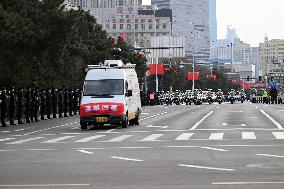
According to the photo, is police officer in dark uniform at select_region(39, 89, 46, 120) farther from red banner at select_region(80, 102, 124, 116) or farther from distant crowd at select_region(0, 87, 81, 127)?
red banner at select_region(80, 102, 124, 116)

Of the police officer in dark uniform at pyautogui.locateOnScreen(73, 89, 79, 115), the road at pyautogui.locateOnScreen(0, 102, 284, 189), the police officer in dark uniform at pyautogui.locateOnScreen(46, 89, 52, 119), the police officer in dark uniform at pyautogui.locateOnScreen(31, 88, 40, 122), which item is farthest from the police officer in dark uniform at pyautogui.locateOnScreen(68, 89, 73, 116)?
the road at pyautogui.locateOnScreen(0, 102, 284, 189)

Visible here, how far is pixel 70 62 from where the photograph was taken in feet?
194

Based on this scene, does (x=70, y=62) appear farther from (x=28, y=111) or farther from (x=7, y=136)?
(x=7, y=136)

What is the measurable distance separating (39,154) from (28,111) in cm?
2212

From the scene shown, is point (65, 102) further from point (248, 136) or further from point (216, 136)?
point (248, 136)

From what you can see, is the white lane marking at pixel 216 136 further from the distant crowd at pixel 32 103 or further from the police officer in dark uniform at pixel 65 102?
the police officer in dark uniform at pixel 65 102

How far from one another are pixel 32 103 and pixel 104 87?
8.51 meters

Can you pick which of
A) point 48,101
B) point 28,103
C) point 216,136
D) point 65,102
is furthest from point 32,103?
point 216,136

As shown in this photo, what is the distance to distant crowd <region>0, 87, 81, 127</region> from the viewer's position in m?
37.2

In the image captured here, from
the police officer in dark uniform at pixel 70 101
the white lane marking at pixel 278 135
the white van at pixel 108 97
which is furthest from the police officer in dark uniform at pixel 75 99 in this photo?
the white lane marking at pixel 278 135

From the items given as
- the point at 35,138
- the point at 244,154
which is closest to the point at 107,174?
the point at 244,154

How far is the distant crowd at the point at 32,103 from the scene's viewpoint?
37.2 metres

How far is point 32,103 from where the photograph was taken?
1630 inches

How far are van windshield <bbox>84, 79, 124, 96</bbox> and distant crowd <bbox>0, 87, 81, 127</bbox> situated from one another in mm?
4021
